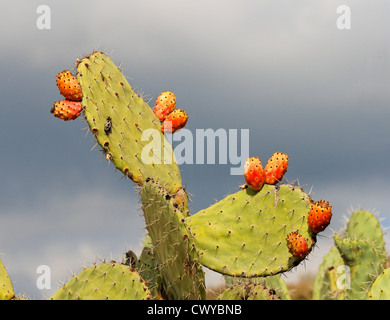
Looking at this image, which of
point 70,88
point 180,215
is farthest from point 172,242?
point 70,88

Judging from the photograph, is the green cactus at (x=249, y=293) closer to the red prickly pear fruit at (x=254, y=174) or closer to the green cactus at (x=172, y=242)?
the green cactus at (x=172, y=242)

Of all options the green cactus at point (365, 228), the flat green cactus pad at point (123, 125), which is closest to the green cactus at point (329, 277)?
the green cactus at point (365, 228)

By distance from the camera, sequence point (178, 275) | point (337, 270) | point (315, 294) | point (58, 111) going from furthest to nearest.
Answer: point (315, 294) → point (337, 270) → point (58, 111) → point (178, 275)

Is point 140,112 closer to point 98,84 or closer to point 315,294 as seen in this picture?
point 98,84

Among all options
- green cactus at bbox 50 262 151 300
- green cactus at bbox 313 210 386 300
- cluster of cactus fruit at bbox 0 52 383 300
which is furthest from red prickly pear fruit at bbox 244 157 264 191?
green cactus at bbox 313 210 386 300

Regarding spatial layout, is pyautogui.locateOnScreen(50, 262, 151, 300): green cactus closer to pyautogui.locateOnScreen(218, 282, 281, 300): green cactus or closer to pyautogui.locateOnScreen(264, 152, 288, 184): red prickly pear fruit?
pyautogui.locateOnScreen(218, 282, 281, 300): green cactus
